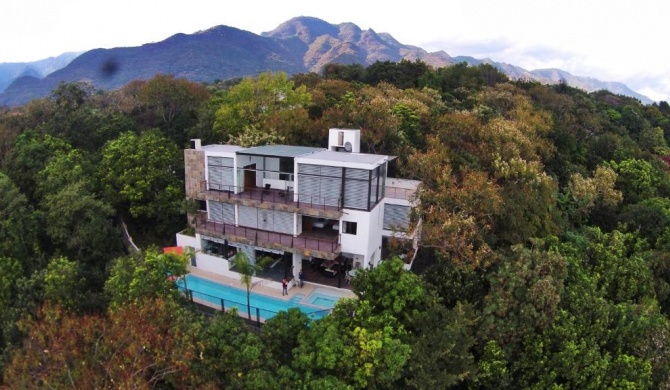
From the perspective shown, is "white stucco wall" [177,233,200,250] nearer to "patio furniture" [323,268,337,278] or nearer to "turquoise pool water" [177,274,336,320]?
"turquoise pool water" [177,274,336,320]

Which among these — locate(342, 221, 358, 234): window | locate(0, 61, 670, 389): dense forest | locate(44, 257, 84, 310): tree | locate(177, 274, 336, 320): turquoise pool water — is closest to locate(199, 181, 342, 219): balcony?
locate(342, 221, 358, 234): window

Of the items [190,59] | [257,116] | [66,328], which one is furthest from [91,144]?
[190,59]

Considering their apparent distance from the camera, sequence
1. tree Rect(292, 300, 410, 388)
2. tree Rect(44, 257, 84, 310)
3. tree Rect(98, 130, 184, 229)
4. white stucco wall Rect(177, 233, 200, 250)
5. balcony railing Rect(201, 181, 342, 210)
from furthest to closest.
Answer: tree Rect(98, 130, 184, 229)
white stucco wall Rect(177, 233, 200, 250)
balcony railing Rect(201, 181, 342, 210)
tree Rect(44, 257, 84, 310)
tree Rect(292, 300, 410, 388)

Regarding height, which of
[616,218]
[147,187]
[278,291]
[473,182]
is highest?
[473,182]

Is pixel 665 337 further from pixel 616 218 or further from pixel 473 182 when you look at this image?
pixel 616 218

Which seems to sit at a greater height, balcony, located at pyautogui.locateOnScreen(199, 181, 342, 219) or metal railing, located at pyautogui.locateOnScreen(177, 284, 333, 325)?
balcony, located at pyautogui.locateOnScreen(199, 181, 342, 219)

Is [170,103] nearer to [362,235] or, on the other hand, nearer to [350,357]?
[362,235]

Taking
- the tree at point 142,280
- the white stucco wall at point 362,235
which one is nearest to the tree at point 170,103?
the tree at point 142,280
